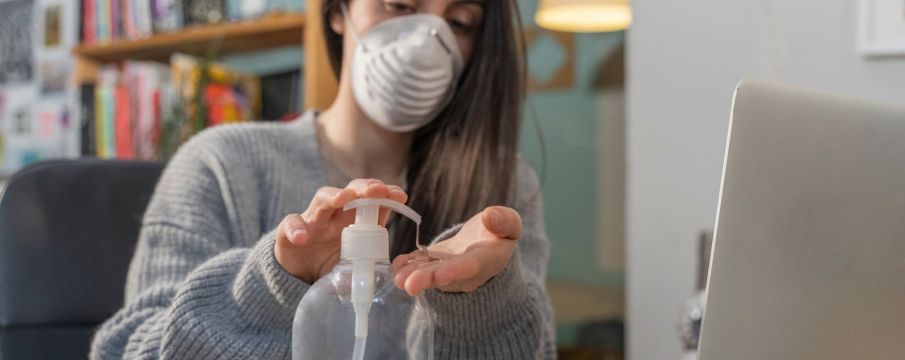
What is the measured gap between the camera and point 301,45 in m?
1.86

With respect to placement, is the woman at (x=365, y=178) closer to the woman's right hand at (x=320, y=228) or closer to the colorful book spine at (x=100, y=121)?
the woman's right hand at (x=320, y=228)

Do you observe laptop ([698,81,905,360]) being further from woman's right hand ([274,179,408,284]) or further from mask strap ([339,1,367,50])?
mask strap ([339,1,367,50])

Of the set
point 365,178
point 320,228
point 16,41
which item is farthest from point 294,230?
point 16,41

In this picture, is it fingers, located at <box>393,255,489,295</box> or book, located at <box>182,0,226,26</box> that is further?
book, located at <box>182,0,226,26</box>

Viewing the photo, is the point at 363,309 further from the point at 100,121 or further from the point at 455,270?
the point at 100,121

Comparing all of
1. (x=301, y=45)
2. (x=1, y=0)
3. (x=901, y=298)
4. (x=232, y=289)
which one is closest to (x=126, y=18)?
(x=301, y=45)

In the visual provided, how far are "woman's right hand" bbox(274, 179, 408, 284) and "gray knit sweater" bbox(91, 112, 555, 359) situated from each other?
0.05 feet

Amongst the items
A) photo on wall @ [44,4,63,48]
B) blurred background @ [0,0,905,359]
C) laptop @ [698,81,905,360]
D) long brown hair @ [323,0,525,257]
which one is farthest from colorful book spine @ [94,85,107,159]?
laptop @ [698,81,905,360]

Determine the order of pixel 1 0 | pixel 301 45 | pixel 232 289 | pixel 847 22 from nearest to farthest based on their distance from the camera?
1. pixel 232 289
2. pixel 847 22
3. pixel 301 45
4. pixel 1 0

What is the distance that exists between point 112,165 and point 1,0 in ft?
5.43

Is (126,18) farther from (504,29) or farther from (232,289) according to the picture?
(232,289)

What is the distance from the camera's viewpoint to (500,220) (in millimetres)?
581

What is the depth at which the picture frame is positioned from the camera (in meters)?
1.44

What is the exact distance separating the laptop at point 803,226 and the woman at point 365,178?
178 mm
